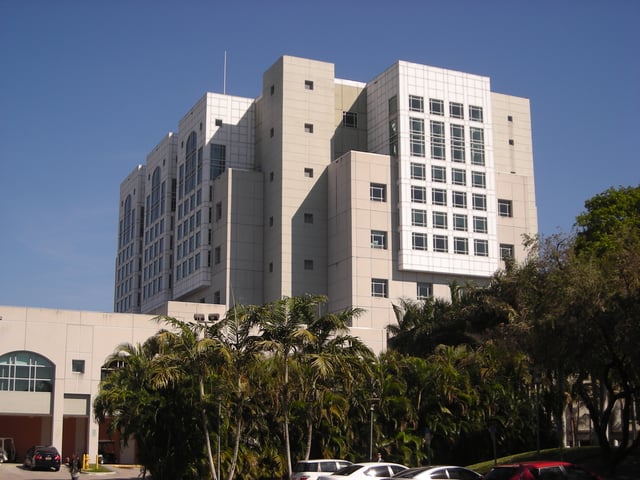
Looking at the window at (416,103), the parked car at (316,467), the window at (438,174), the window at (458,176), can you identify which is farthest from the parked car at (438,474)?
the window at (416,103)

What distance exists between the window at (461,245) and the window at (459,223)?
964 mm

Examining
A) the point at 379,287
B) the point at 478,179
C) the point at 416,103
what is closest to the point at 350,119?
the point at 416,103

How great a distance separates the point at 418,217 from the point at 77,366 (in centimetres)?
3402

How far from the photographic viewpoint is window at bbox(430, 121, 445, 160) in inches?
3265

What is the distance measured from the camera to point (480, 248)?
272 feet

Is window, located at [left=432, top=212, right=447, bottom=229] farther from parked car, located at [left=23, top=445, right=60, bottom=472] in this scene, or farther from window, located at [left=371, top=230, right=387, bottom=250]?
parked car, located at [left=23, top=445, right=60, bottom=472]

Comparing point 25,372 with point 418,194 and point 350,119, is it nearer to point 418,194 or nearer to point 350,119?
point 418,194

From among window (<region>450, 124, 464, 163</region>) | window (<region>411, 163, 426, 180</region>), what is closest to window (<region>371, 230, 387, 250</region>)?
window (<region>411, 163, 426, 180</region>)

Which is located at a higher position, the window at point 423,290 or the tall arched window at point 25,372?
the window at point 423,290

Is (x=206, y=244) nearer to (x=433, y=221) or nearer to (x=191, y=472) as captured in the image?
(x=433, y=221)

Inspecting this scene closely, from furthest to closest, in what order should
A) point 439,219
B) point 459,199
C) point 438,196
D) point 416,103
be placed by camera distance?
1. point 459,199
2. point 416,103
3. point 438,196
4. point 439,219

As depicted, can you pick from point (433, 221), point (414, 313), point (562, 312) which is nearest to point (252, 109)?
point (433, 221)

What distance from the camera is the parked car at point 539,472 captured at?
26.9 meters

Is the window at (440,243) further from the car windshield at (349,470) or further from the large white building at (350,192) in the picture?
the car windshield at (349,470)
